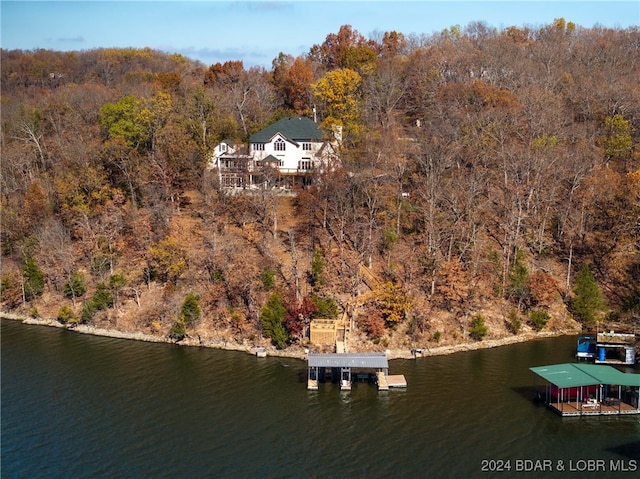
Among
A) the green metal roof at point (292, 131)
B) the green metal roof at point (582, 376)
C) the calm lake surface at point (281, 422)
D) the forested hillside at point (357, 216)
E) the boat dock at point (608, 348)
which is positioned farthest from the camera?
the green metal roof at point (292, 131)

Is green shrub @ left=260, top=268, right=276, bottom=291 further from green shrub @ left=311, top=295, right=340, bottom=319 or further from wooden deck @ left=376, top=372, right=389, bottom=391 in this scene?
wooden deck @ left=376, top=372, right=389, bottom=391

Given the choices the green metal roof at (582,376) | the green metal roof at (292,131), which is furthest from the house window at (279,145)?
the green metal roof at (582,376)

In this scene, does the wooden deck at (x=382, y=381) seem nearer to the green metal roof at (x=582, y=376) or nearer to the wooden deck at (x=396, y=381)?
the wooden deck at (x=396, y=381)

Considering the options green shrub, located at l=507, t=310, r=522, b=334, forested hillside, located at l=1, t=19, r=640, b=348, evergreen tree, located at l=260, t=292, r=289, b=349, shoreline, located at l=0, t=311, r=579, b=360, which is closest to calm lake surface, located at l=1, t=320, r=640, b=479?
shoreline, located at l=0, t=311, r=579, b=360

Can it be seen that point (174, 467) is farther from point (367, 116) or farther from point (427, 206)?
point (367, 116)

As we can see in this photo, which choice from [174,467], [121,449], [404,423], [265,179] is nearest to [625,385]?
[404,423]

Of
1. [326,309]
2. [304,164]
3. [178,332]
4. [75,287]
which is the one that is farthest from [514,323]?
[75,287]

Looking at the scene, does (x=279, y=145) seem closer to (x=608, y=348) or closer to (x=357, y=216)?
(x=357, y=216)
